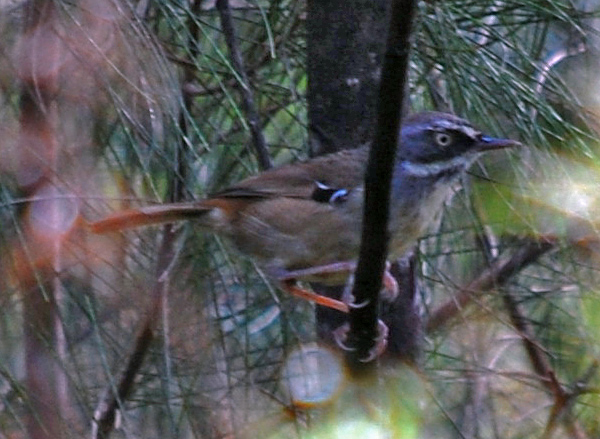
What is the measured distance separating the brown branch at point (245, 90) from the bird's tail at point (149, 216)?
0.74 ft

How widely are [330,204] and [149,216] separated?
2.00 feet

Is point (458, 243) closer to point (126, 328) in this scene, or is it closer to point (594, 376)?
point (594, 376)

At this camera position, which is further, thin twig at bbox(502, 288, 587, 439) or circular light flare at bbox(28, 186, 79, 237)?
thin twig at bbox(502, 288, 587, 439)

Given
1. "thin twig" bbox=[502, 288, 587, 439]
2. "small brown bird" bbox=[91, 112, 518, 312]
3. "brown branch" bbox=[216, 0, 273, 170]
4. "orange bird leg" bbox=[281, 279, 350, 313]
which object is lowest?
"thin twig" bbox=[502, 288, 587, 439]

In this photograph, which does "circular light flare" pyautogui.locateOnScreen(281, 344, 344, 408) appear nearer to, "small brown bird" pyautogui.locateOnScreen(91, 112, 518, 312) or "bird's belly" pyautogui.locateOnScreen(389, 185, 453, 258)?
"small brown bird" pyautogui.locateOnScreen(91, 112, 518, 312)

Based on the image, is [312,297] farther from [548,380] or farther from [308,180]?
[548,380]

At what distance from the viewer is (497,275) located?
13.4 ft

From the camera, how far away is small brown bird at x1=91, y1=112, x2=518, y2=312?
3244 mm

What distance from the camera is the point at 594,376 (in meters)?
3.97

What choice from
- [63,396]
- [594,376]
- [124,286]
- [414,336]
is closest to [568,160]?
[414,336]

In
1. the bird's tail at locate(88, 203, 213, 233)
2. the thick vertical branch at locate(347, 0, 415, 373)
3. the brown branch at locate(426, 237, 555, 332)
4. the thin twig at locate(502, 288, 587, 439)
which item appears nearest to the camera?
the thick vertical branch at locate(347, 0, 415, 373)

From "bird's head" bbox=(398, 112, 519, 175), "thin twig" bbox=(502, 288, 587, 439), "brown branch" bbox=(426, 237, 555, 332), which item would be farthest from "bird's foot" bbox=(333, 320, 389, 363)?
"brown branch" bbox=(426, 237, 555, 332)

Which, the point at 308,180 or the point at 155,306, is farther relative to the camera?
the point at 308,180

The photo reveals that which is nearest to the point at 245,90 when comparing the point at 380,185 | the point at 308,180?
the point at 308,180
